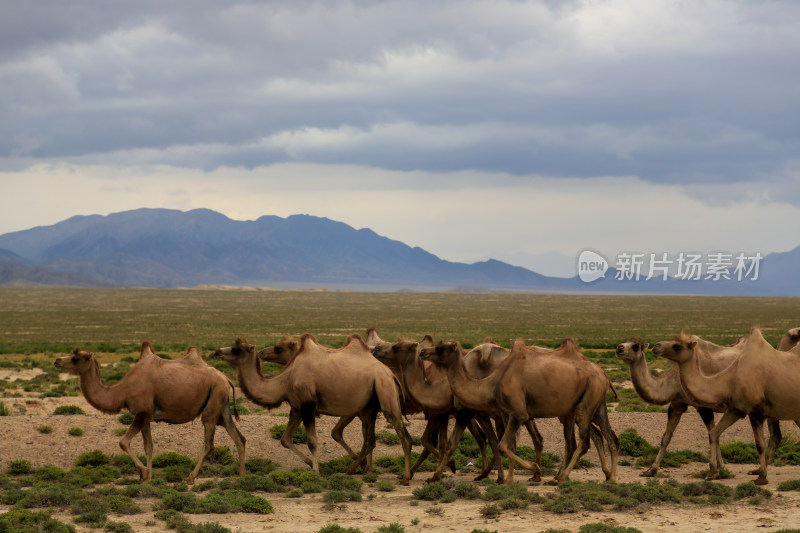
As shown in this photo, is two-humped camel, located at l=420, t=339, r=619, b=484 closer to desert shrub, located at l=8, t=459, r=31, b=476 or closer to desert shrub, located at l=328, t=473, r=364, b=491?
desert shrub, located at l=328, t=473, r=364, b=491

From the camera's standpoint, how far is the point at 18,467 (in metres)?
15.9

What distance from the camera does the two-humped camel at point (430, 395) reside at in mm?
15961

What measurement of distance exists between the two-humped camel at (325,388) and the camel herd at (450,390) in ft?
0.06

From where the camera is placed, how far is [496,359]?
640 inches

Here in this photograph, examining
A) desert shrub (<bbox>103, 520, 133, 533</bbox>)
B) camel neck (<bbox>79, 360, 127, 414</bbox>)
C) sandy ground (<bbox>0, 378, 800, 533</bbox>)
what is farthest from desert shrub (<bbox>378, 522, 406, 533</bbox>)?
camel neck (<bbox>79, 360, 127, 414</bbox>)

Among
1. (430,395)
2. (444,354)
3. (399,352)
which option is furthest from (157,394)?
(444,354)

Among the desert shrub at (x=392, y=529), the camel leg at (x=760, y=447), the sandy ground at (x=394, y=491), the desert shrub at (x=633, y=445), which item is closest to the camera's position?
the desert shrub at (x=392, y=529)

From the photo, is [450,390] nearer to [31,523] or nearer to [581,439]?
[581,439]

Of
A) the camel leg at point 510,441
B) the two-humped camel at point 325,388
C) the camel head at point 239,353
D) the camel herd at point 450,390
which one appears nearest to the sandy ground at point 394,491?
the camel leg at point 510,441

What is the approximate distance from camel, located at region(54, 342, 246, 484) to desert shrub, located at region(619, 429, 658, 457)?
26.3 ft

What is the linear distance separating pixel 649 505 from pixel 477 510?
2.53m

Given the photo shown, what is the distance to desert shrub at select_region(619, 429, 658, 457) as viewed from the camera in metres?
18.7

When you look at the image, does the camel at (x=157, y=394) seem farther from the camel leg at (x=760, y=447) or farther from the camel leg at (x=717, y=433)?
the camel leg at (x=760, y=447)

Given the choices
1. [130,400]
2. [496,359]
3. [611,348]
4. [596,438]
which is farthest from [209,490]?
[611,348]
